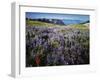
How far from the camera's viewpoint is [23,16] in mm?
1899

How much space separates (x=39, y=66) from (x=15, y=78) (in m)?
0.18

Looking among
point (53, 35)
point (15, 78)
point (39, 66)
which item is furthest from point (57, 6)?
point (15, 78)

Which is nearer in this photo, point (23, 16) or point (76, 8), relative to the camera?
point (23, 16)

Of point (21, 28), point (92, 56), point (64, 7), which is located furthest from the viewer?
point (92, 56)

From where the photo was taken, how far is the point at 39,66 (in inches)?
77.1

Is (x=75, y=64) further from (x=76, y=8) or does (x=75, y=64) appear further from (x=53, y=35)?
(x=76, y=8)

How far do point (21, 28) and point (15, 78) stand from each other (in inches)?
13.2

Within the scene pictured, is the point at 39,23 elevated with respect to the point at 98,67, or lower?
elevated

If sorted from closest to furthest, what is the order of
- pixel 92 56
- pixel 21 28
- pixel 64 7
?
pixel 21 28 → pixel 64 7 → pixel 92 56

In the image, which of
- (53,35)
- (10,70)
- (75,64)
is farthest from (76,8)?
(10,70)

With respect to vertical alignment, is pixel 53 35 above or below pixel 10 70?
above

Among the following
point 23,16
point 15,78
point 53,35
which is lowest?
point 15,78

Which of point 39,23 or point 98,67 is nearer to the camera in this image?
point 39,23

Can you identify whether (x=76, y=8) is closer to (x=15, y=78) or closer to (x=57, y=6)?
(x=57, y=6)
